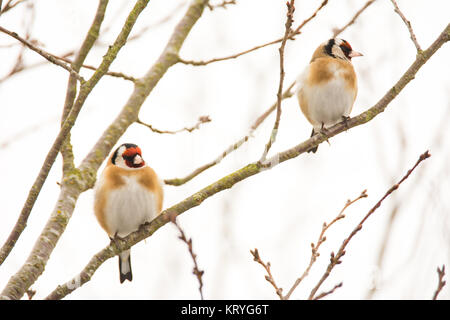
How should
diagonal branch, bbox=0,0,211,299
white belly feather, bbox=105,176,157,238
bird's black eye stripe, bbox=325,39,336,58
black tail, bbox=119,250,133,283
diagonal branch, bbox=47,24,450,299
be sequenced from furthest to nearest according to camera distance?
1. bird's black eye stripe, bbox=325,39,336,58
2. black tail, bbox=119,250,133,283
3. white belly feather, bbox=105,176,157,238
4. diagonal branch, bbox=47,24,450,299
5. diagonal branch, bbox=0,0,211,299

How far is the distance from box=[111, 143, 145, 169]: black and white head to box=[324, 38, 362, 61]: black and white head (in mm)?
2236

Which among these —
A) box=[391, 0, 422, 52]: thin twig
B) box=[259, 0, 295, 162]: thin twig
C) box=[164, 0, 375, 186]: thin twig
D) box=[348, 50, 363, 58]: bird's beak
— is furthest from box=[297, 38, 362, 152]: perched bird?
box=[259, 0, 295, 162]: thin twig

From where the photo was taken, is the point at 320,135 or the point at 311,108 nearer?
the point at 320,135

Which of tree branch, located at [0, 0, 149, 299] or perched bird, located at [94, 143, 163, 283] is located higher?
perched bird, located at [94, 143, 163, 283]

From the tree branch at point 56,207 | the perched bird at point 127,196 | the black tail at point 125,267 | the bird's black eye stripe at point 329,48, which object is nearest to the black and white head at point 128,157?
the perched bird at point 127,196

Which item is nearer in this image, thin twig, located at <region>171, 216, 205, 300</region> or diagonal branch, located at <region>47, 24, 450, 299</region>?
thin twig, located at <region>171, 216, 205, 300</region>

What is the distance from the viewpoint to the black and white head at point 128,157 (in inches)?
200

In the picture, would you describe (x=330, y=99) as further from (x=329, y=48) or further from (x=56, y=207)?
(x=56, y=207)

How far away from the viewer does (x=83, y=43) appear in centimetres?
392

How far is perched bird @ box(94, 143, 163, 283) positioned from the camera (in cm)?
480

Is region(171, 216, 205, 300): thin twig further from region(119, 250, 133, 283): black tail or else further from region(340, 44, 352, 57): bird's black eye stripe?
region(340, 44, 352, 57): bird's black eye stripe
